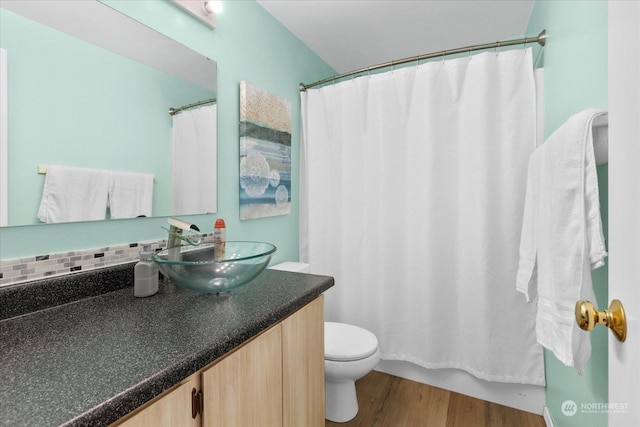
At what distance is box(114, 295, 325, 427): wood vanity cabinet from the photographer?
650 mm

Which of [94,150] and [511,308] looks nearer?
[94,150]

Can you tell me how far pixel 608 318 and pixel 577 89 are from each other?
1014 mm

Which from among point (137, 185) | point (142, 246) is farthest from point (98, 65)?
point (142, 246)

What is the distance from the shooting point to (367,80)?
212 centimetres

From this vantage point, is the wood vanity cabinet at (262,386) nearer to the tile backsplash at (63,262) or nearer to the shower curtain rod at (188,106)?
the tile backsplash at (63,262)

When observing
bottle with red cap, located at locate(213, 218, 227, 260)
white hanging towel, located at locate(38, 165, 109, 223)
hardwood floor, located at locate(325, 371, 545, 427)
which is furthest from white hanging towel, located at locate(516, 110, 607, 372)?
white hanging towel, located at locate(38, 165, 109, 223)

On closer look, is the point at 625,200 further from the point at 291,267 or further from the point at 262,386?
the point at 291,267

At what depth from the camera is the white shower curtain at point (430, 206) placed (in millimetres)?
1763

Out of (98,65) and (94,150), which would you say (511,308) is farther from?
(98,65)

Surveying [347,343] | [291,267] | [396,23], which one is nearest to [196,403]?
[347,343]

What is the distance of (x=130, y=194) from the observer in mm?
1239

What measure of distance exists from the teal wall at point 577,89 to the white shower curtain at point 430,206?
0.16 meters

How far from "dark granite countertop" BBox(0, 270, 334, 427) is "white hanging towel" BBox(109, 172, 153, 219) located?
0.99 ft

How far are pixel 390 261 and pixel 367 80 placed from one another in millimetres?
1221
